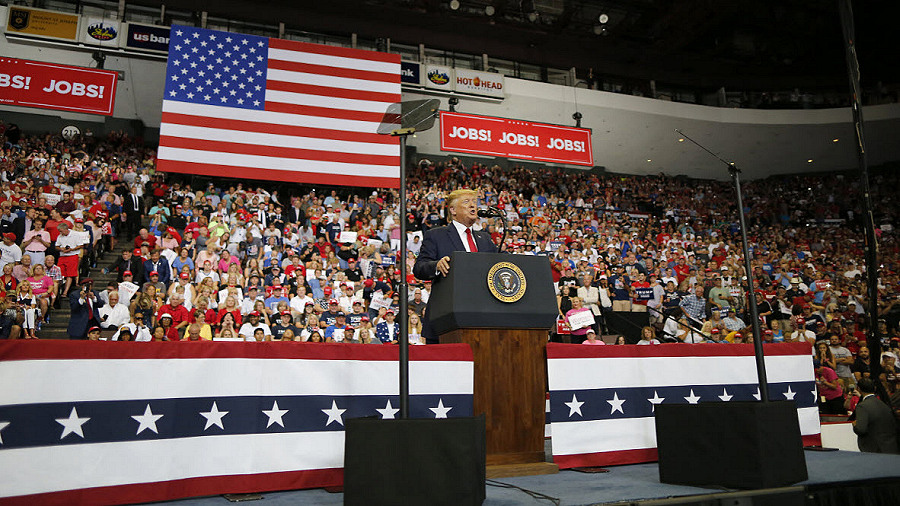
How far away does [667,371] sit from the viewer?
12.3 feet

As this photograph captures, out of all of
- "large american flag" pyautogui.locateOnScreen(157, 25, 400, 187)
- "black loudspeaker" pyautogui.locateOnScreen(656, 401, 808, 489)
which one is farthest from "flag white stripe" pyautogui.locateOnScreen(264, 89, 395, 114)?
"black loudspeaker" pyautogui.locateOnScreen(656, 401, 808, 489)

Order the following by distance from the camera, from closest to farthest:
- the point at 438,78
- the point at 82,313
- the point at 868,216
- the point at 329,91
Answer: the point at 868,216
the point at 82,313
the point at 329,91
the point at 438,78

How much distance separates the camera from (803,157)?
20703mm

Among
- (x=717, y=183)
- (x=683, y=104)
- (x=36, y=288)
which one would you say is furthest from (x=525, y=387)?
(x=717, y=183)

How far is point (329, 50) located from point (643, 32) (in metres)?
12.1

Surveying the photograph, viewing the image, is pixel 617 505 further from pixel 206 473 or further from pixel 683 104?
pixel 683 104

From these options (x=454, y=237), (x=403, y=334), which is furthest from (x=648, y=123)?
(x=403, y=334)

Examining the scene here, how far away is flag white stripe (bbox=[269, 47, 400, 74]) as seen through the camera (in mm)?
11031

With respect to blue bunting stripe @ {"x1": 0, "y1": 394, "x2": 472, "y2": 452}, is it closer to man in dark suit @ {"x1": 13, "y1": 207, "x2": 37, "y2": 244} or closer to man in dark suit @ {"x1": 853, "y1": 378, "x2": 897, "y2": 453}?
man in dark suit @ {"x1": 853, "y1": 378, "x2": 897, "y2": 453}

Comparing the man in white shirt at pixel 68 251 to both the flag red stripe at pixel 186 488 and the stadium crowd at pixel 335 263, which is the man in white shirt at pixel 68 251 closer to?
the stadium crowd at pixel 335 263

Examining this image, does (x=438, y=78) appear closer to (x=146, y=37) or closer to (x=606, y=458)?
(x=146, y=37)

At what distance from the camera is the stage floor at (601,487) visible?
95.3 inches

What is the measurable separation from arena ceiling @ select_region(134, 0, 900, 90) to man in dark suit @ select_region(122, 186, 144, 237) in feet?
21.4

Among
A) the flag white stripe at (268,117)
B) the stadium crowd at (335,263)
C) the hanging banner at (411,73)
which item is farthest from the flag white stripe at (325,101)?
the hanging banner at (411,73)
